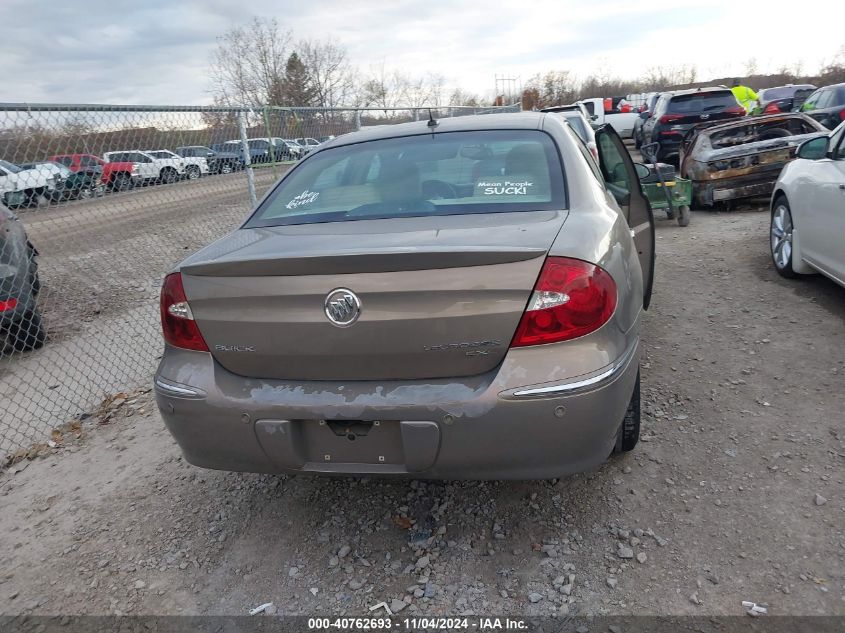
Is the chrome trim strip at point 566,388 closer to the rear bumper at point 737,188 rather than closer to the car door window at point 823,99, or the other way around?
the rear bumper at point 737,188

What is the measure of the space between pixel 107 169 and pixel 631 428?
4.32 meters

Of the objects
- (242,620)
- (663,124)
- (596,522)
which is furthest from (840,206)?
(663,124)

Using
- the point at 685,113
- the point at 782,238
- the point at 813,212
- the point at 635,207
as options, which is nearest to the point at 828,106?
the point at 685,113

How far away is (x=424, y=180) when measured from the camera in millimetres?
2982

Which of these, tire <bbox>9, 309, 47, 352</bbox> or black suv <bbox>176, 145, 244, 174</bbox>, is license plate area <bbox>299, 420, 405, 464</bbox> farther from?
black suv <bbox>176, 145, 244, 174</bbox>

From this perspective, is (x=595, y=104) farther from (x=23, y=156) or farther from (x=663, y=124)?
(x=23, y=156)

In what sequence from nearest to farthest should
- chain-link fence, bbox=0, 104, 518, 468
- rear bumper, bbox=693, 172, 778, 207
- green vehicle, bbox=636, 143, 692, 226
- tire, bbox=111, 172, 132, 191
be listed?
chain-link fence, bbox=0, 104, 518, 468, tire, bbox=111, 172, 132, 191, green vehicle, bbox=636, 143, 692, 226, rear bumper, bbox=693, 172, 778, 207

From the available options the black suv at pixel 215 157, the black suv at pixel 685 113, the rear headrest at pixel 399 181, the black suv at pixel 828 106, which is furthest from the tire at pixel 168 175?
the black suv at pixel 828 106

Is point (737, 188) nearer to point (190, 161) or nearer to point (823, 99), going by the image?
point (190, 161)

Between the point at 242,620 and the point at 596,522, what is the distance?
4.86ft

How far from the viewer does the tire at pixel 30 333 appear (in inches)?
207

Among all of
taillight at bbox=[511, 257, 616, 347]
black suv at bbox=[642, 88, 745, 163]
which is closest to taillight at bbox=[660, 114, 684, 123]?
black suv at bbox=[642, 88, 745, 163]

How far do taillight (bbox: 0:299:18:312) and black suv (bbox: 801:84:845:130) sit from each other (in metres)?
15.8

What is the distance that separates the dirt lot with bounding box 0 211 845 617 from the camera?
2.35m
